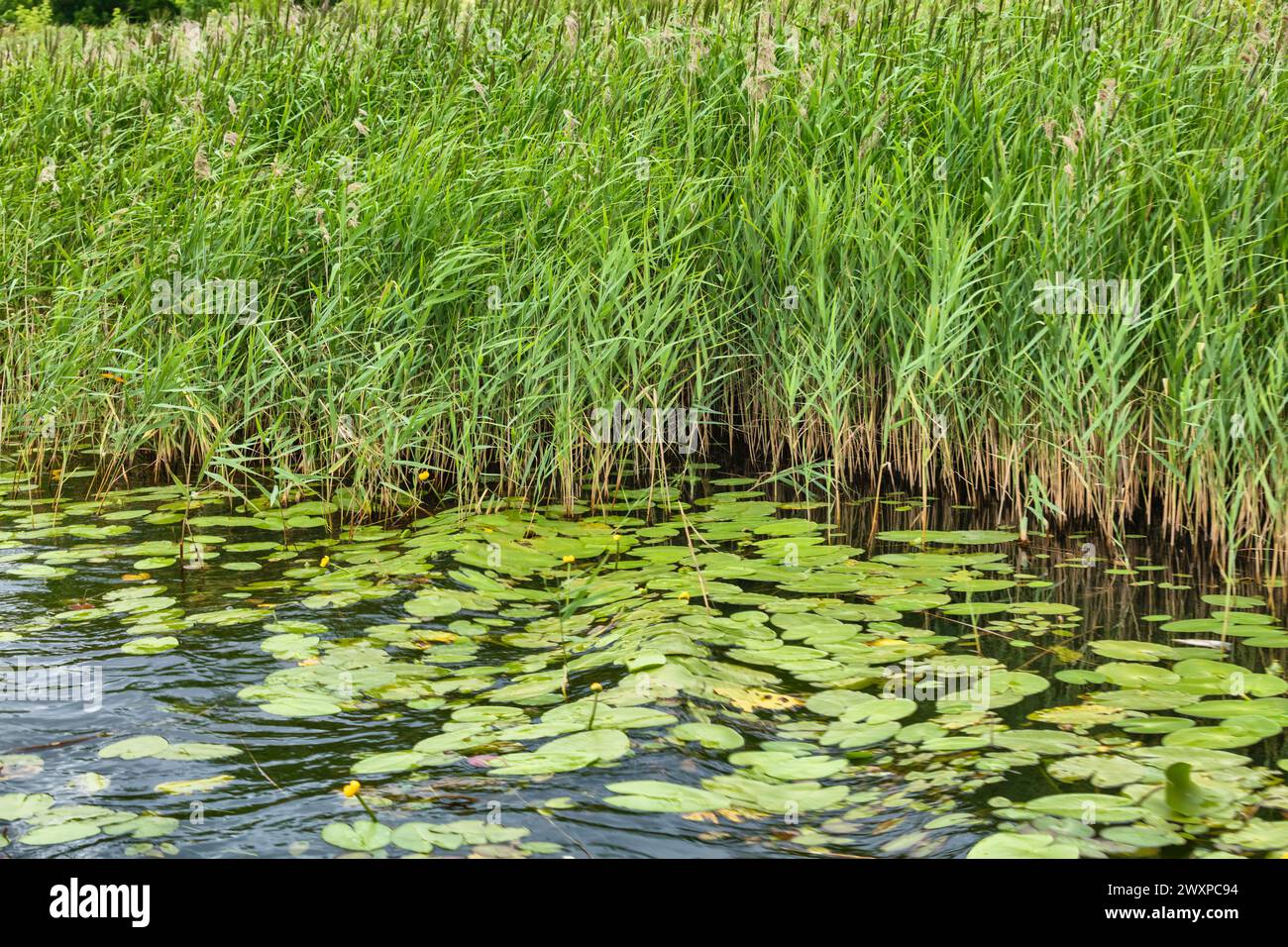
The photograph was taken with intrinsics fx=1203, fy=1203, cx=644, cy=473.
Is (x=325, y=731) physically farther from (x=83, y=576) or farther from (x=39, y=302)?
(x=39, y=302)

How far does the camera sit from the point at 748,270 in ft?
18.0

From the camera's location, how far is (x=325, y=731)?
311 cm

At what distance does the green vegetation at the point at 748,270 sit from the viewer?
15.4 feet

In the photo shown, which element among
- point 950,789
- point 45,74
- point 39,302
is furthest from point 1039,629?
point 45,74

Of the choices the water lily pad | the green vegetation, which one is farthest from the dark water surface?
the green vegetation

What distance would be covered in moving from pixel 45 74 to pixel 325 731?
6337mm

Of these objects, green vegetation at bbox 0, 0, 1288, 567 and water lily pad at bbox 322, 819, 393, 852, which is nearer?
water lily pad at bbox 322, 819, 393, 852

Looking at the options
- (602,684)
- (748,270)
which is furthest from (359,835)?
(748,270)

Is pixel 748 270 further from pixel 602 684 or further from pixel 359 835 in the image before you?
pixel 359 835

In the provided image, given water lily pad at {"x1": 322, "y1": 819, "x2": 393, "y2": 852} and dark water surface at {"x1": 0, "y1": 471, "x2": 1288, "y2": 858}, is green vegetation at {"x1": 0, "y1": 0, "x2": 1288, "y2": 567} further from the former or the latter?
water lily pad at {"x1": 322, "y1": 819, "x2": 393, "y2": 852}

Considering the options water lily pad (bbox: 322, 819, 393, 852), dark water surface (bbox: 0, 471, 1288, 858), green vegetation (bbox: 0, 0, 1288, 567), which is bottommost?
water lily pad (bbox: 322, 819, 393, 852)

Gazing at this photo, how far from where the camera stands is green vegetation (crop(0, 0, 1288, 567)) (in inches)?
184

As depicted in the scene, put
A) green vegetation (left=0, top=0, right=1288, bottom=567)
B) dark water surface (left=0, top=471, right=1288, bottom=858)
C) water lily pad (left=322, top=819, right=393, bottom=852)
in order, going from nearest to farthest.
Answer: water lily pad (left=322, top=819, right=393, bottom=852) < dark water surface (left=0, top=471, right=1288, bottom=858) < green vegetation (left=0, top=0, right=1288, bottom=567)

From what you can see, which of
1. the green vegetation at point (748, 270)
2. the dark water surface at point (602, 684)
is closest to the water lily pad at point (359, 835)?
the dark water surface at point (602, 684)
